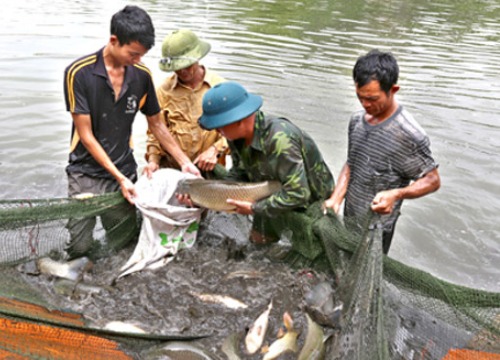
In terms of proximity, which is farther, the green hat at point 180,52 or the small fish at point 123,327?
the green hat at point 180,52

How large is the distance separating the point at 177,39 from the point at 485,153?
19.3 feet

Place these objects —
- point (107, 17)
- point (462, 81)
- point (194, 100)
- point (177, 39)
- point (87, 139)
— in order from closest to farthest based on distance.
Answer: point (87, 139) < point (177, 39) < point (194, 100) < point (462, 81) < point (107, 17)

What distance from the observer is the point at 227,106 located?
353 cm

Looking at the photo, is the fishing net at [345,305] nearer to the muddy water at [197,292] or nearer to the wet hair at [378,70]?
the muddy water at [197,292]

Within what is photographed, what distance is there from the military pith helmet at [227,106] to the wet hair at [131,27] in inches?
30.1

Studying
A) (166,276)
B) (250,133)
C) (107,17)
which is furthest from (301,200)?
(107,17)

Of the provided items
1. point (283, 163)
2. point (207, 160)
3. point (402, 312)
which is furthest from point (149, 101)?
point (402, 312)

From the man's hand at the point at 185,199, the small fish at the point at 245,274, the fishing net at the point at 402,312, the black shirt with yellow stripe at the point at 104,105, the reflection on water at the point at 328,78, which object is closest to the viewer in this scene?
the fishing net at the point at 402,312

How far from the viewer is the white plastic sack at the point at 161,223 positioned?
14.0ft

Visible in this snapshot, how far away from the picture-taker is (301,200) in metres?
3.76

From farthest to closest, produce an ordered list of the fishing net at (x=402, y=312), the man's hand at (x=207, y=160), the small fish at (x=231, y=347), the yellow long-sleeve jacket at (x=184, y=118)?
the yellow long-sleeve jacket at (x=184, y=118) < the man's hand at (x=207, y=160) < the small fish at (x=231, y=347) < the fishing net at (x=402, y=312)

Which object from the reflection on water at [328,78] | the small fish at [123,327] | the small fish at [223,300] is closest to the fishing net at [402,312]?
the small fish at [223,300]

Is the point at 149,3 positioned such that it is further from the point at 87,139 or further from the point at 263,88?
the point at 87,139

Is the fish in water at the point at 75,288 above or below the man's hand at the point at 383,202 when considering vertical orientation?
below
